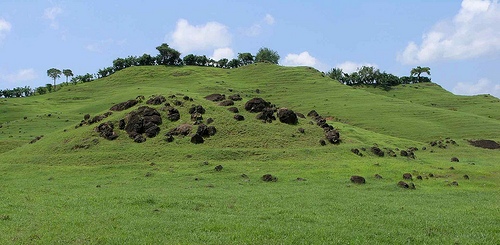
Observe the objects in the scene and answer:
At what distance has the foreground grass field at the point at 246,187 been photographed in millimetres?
19672

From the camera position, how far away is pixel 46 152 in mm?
55688

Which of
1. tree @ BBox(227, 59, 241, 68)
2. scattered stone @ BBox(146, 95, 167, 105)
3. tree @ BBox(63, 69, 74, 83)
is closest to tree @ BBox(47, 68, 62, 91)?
tree @ BBox(63, 69, 74, 83)

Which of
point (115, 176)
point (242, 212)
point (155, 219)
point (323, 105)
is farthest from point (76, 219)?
point (323, 105)

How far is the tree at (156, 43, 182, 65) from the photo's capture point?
179m

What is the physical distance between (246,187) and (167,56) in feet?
501

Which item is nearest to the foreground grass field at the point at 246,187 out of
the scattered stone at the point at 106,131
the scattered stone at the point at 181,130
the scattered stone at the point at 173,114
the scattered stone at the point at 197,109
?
the scattered stone at the point at 197,109

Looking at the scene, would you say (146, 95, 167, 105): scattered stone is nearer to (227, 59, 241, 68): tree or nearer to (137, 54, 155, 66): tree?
(137, 54, 155, 66): tree

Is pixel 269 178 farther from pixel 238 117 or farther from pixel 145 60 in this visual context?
pixel 145 60

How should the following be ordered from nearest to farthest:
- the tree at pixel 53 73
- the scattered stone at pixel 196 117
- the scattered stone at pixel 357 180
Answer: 1. the scattered stone at pixel 357 180
2. the scattered stone at pixel 196 117
3. the tree at pixel 53 73

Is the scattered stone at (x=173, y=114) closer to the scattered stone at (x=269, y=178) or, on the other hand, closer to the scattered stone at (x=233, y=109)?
the scattered stone at (x=233, y=109)

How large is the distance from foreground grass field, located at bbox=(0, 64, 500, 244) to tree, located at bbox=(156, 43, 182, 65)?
8567cm

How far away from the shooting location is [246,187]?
118ft

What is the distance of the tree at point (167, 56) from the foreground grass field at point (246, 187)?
85668mm

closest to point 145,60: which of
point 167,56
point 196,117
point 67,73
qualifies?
point 167,56
